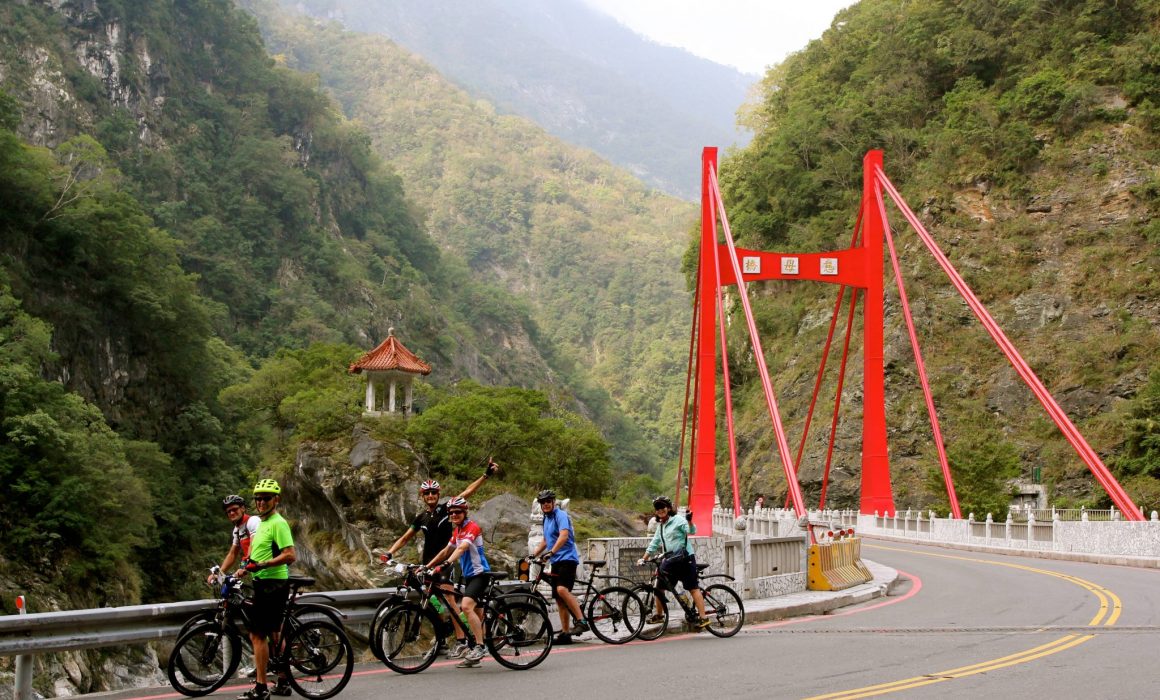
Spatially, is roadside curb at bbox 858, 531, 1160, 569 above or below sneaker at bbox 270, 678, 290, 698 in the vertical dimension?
below

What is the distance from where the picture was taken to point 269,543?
314 inches

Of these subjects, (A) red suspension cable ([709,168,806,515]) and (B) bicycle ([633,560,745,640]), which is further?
(A) red suspension cable ([709,168,806,515])

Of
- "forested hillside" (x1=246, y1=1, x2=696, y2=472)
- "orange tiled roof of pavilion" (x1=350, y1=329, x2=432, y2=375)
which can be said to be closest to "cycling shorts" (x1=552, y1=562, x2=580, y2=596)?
"orange tiled roof of pavilion" (x1=350, y1=329, x2=432, y2=375)

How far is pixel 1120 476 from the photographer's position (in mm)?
36750

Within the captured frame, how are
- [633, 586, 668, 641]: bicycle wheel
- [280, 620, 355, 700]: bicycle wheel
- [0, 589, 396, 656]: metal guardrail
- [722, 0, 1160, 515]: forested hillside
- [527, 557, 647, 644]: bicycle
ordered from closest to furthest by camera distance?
[0, 589, 396, 656]: metal guardrail → [280, 620, 355, 700]: bicycle wheel → [527, 557, 647, 644]: bicycle → [633, 586, 668, 641]: bicycle wheel → [722, 0, 1160, 515]: forested hillside

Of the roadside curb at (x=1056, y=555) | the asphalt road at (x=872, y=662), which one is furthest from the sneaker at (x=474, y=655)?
the roadside curb at (x=1056, y=555)

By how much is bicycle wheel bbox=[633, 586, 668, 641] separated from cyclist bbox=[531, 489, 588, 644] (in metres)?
0.85

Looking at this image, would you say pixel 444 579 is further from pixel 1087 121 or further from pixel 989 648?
pixel 1087 121

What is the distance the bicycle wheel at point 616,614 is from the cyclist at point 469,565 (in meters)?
1.79

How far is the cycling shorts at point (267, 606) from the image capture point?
7.95 metres

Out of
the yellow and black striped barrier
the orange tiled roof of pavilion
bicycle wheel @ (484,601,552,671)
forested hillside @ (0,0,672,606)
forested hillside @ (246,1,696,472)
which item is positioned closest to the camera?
bicycle wheel @ (484,601,552,671)

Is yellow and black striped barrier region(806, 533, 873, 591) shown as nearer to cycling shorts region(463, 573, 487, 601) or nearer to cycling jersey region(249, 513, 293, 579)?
cycling shorts region(463, 573, 487, 601)

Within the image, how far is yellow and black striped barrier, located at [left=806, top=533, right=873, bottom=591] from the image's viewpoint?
16359 mm

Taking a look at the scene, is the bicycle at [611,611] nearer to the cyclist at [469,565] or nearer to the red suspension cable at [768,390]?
the cyclist at [469,565]
